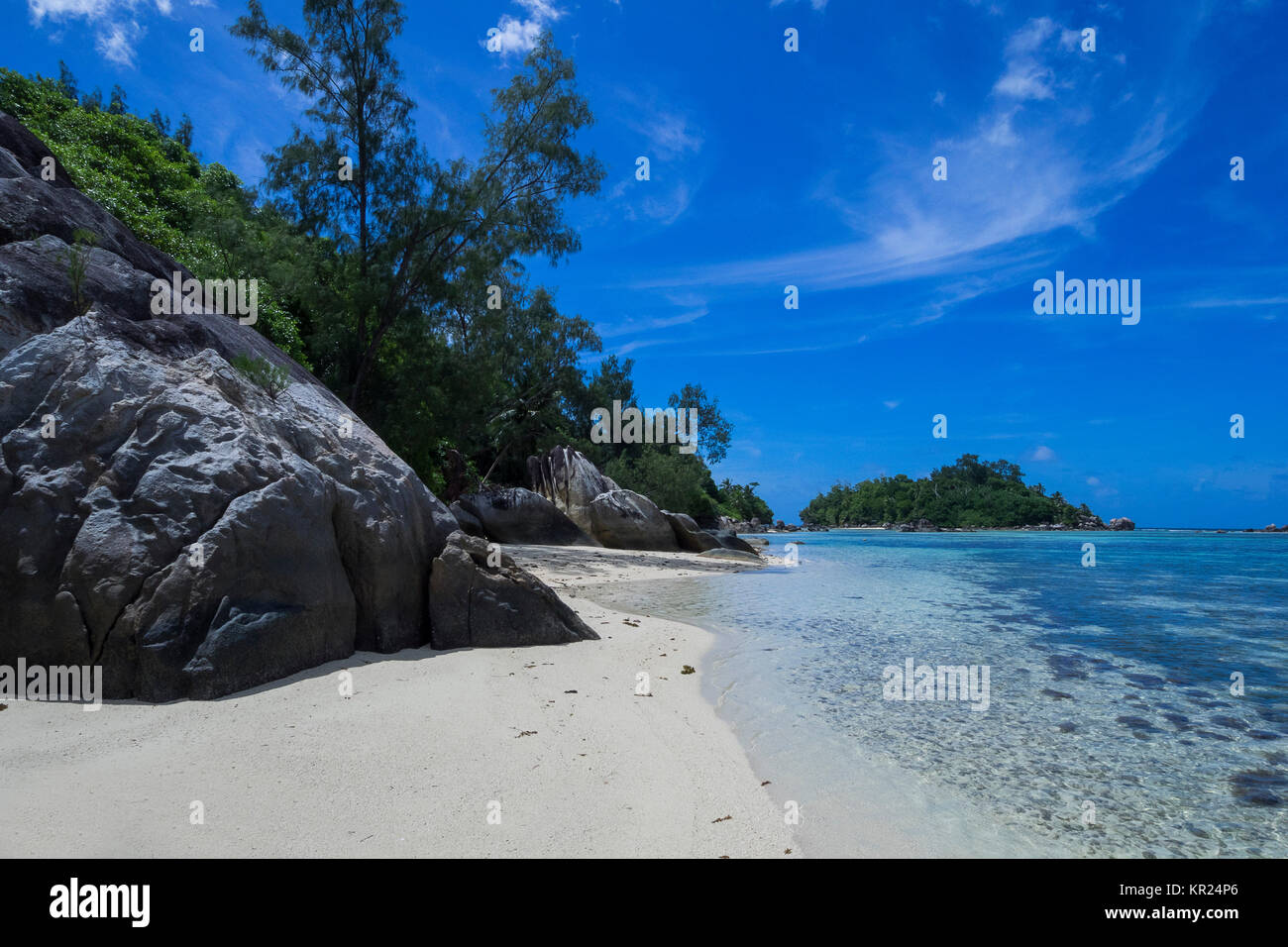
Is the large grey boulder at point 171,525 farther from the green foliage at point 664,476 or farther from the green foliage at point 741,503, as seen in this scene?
the green foliage at point 741,503

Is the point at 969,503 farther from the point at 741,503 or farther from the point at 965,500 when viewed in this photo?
the point at 741,503

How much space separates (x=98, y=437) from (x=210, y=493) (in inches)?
41.7

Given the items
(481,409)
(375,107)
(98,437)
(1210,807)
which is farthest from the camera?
(481,409)

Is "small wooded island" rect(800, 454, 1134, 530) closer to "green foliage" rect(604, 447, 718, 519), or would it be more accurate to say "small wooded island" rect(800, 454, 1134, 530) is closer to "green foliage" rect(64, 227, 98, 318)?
"green foliage" rect(604, 447, 718, 519)

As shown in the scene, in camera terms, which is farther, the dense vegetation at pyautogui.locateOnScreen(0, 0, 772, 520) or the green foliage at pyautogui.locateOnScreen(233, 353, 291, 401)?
the dense vegetation at pyautogui.locateOnScreen(0, 0, 772, 520)

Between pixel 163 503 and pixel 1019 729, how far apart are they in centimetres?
786

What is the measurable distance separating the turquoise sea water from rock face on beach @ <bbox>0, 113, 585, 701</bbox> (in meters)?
3.79

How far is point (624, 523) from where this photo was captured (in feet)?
102

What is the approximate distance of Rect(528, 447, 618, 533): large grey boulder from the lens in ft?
104

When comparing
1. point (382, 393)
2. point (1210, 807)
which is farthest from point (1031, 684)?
point (382, 393)

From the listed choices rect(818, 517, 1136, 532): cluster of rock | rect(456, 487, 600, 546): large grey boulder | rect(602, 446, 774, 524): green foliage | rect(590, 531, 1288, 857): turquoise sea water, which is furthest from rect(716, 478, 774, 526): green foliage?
rect(590, 531, 1288, 857): turquoise sea water

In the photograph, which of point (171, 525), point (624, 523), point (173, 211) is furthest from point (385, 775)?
point (624, 523)
